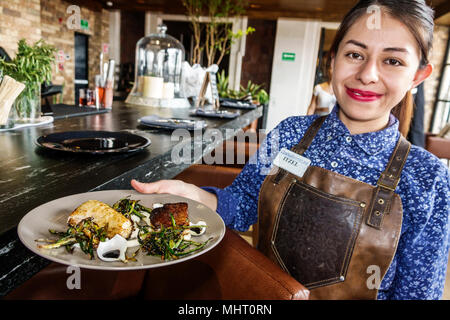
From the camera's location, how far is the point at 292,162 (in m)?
1.16

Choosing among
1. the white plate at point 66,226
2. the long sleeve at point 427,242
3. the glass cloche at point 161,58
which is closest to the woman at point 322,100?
the glass cloche at point 161,58

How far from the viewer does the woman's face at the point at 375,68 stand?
3.22ft

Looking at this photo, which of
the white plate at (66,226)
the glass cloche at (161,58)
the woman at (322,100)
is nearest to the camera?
the white plate at (66,226)

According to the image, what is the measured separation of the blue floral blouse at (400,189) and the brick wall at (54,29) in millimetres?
4130

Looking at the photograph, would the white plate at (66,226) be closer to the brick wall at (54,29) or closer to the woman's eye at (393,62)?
the woman's eye at (393,62)

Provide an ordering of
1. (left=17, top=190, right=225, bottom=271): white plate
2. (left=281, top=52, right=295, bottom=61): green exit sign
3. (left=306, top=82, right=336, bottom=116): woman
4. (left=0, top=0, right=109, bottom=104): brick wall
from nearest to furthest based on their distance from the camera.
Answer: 1. (left=17, top=190, right=225, bottom=271): white plate
2. (left=306, top=82, right=336, bottom=116): woman
3. (left=0, top=0, right=109, bottom=104): brick wall
4. (left=281, top=52, right=295, bottom=61): green exit sign

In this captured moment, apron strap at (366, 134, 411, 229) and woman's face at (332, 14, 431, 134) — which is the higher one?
woman's face at (332, 14, 431, 134)

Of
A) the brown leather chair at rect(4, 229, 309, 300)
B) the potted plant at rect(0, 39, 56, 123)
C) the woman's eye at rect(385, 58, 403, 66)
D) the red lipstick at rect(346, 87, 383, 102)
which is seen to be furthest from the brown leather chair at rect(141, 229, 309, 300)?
the potted plant at rect(0, 39, 56, 123)

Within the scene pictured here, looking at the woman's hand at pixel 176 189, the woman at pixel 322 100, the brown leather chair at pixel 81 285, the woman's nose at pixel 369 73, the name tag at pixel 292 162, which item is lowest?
the brown leather chair at pixel 81 285

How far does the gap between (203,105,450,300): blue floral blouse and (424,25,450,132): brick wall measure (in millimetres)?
8504

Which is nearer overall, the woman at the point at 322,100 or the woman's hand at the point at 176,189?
the woman's hand at the point at 176,189

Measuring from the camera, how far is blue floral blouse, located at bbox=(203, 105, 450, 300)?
967mm

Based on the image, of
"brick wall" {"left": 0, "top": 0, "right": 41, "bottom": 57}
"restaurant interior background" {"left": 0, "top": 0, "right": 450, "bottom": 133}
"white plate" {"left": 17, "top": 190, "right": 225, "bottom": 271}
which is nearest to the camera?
"white plate" {"left": 17, "top": 190, "right": 225, "bottom": 271}

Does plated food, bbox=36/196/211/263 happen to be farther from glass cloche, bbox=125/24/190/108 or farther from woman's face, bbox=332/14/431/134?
glass cloche, bbox=125/24/190/108
